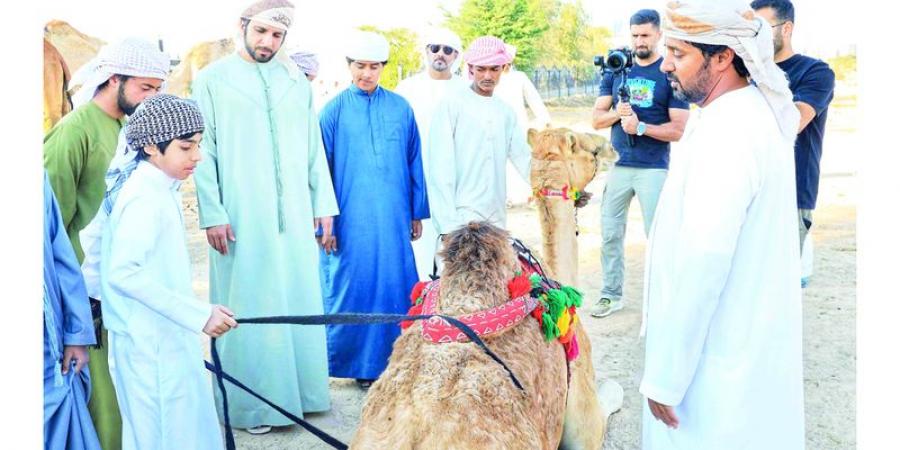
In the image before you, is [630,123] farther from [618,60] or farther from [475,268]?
[475,268]

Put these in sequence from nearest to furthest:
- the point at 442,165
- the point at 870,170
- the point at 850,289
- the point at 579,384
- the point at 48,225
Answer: the point at 48,225 → the point at 870,170 → the point at 579,384 → the point at 442,165 → the point at 850,289

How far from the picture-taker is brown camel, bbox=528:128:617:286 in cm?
467

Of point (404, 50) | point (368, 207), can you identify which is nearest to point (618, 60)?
point (368, 207)

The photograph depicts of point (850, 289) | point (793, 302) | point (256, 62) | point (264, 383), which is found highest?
point (256, 62)

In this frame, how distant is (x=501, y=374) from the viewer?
A: 251 cm

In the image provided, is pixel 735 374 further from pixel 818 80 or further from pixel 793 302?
pixel 818 80

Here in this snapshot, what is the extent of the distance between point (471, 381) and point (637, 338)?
419 cm

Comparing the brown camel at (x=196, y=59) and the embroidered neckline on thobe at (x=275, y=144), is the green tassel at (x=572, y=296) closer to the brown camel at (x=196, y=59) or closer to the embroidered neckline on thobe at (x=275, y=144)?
the embroidered neckline on thobe at (x=275, y=144)

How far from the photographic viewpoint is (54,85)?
21.8 ft

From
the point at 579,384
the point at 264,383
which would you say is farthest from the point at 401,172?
the point at 579,384

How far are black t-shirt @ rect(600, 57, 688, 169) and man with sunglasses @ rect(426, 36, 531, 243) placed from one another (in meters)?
1.46

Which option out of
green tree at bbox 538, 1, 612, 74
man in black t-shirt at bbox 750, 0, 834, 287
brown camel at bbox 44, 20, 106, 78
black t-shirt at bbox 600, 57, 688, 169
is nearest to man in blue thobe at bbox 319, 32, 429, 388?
black t-shirt at bbox 600, 57, 688, 169

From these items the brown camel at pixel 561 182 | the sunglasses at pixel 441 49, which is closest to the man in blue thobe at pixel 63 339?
the brown camel at pixel 561 182

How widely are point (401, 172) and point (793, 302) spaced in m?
3.04
